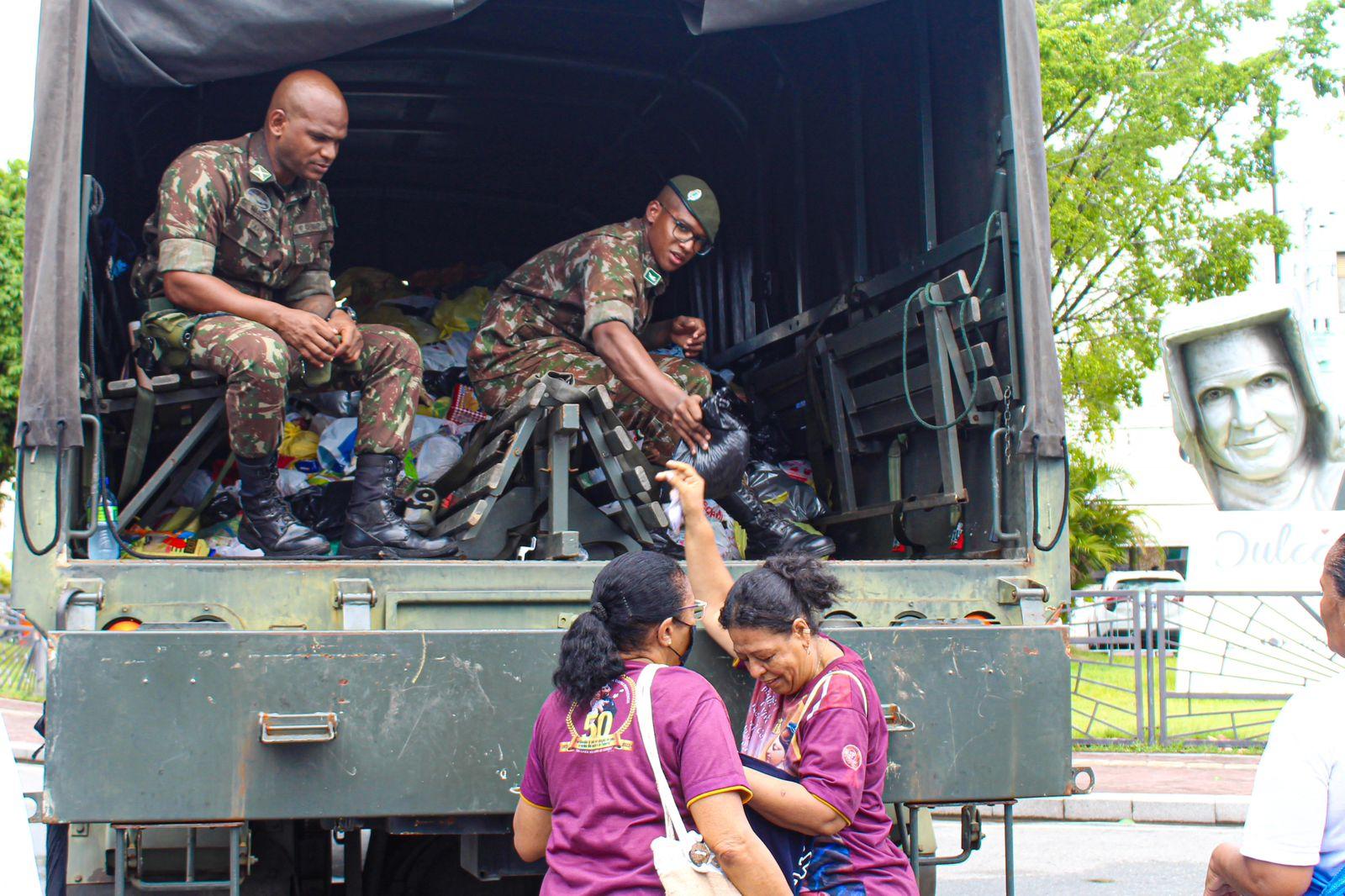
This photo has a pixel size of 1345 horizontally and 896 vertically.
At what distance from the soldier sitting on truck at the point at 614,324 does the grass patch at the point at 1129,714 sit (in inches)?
244

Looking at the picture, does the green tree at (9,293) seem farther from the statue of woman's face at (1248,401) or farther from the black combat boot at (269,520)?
the black combat boot at (269,520)

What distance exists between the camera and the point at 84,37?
3.58m

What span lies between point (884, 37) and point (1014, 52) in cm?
106

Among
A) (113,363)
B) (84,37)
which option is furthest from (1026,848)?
(84,37)

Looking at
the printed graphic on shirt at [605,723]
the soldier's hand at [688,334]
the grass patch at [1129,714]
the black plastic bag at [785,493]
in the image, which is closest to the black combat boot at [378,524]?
the black plastic bag at [785,493]

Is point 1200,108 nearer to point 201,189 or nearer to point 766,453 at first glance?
point 766,453

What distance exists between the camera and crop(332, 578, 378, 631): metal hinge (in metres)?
3.40

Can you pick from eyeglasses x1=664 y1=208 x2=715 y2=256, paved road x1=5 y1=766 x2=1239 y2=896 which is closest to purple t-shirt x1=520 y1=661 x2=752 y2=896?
eyeglasses x1=664 y1=208 x2=715 y2=256

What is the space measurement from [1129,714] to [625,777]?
29.4 ft

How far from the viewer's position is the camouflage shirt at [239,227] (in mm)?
4199

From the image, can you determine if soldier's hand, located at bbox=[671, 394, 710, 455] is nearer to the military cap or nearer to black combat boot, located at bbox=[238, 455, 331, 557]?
the military cap

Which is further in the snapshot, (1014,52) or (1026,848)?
(1026,848)

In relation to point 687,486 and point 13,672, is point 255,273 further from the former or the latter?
point 13,672

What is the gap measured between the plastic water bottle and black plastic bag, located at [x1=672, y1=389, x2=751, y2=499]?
1790 mm
